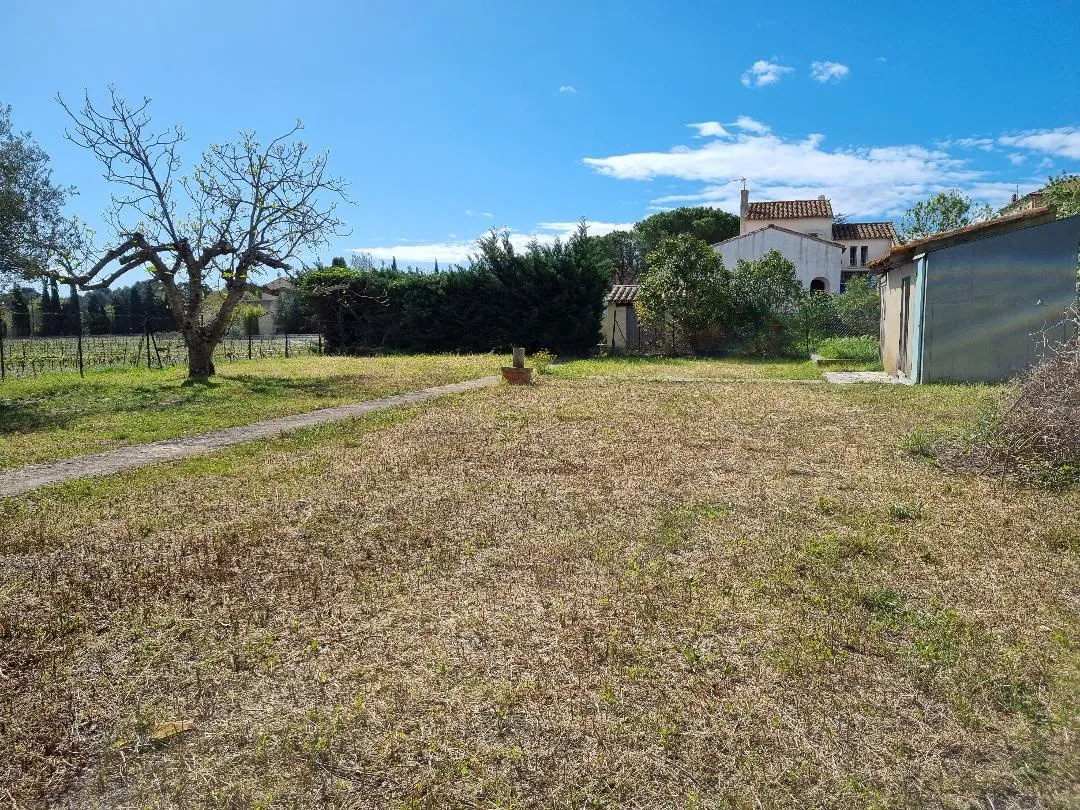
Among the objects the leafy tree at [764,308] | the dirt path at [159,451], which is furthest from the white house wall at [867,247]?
the dirt path at [159,451]

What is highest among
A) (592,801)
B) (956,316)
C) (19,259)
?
(19,259)

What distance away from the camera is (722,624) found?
10.9 ft

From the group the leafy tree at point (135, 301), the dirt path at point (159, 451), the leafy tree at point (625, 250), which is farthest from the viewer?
the leafy tree at point (625, 250)

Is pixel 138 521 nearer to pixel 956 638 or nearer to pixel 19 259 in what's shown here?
pixel 956 638

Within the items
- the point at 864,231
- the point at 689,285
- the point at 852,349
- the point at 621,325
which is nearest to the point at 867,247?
the point at 864,231

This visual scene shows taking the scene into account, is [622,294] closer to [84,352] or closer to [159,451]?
[84,352]

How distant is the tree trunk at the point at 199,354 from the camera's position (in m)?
15.9

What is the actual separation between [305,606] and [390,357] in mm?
20073

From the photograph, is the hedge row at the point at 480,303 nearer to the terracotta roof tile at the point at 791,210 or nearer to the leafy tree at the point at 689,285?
the leafy tree at the point at 689,285

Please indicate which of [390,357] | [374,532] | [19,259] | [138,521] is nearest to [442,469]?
[374,532]

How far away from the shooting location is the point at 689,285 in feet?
69.9

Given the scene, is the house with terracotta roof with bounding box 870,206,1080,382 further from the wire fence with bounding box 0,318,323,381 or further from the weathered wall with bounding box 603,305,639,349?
the wire fence with bounding box 0,318,323,381

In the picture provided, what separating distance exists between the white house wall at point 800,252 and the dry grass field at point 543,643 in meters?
31.4

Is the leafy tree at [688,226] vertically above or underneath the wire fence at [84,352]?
above
